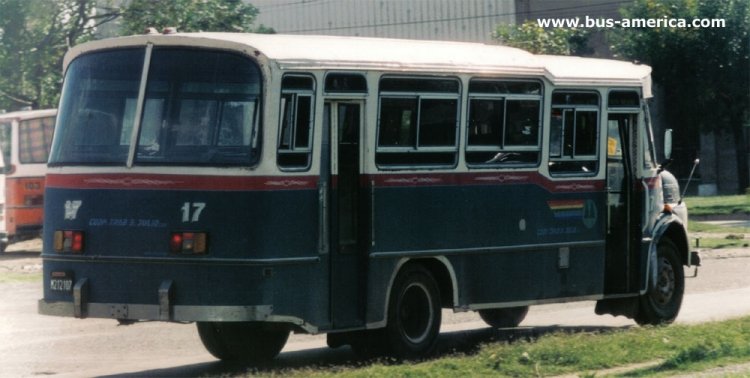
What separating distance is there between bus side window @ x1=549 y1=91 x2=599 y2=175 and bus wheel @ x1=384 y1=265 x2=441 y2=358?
6.67 feet

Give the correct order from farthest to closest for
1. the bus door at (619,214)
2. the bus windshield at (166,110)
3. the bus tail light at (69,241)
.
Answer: the bus door at (619,214) → the bus tail light at (69,241) → the bus windshield at (166,110)

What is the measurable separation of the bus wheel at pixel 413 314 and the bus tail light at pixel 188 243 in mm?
1840

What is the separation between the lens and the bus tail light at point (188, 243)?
10.9 meters

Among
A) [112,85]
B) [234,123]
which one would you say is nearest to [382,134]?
[234,123]

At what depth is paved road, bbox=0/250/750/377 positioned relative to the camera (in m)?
12.2

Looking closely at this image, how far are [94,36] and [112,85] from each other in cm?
2688

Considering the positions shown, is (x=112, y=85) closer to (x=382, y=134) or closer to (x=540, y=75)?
(x=382, y=134)

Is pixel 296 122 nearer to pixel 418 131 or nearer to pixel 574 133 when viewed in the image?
pixel 418 131

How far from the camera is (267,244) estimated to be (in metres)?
10.9

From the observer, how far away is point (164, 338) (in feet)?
47.5

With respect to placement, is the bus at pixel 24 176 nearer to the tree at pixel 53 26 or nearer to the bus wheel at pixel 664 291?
the tree at pixel 53 26

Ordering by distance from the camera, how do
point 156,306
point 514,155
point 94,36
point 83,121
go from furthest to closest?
1. point 94,36
2. point 514,155
3. point 83,121
4. point 156,306

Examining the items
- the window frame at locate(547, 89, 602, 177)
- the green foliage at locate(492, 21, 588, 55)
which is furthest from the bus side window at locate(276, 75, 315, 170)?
the green foliage at locate(492, 21, 588, 55)

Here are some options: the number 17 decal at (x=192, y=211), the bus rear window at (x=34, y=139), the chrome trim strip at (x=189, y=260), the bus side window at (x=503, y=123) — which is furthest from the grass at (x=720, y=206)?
the number 17 decal at (x=192, y=211)
